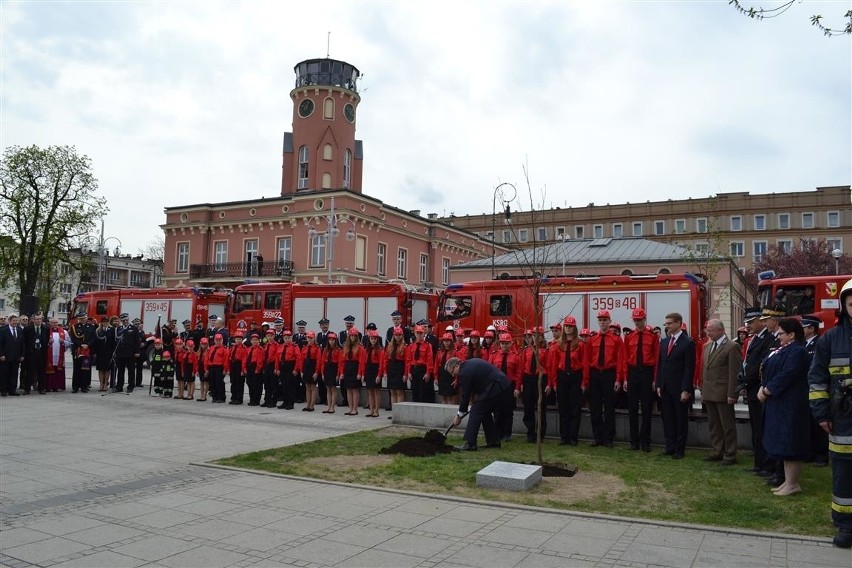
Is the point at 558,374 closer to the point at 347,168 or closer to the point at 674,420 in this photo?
the point at 674,420

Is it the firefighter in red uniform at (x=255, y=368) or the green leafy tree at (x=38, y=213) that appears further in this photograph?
the green leafy tree at (x=38, y=213)

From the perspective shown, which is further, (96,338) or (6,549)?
(96,338)

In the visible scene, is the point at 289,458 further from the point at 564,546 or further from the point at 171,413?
the point at 171,413

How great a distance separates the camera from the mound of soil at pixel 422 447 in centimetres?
1002

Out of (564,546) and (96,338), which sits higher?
(96,338)

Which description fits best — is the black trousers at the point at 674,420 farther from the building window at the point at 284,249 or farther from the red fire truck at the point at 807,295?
the building window at the point at 284,249

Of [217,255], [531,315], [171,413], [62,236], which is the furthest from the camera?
[217,255]

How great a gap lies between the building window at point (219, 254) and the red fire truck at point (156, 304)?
19.5m

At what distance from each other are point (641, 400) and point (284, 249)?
130 feet

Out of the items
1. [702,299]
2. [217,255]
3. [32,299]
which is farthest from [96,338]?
[217,255]

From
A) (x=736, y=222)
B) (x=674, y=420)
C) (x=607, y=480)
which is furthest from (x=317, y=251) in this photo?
(x=736, y=222)

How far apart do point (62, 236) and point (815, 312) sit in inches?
1648

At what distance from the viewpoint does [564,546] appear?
19.0 ft

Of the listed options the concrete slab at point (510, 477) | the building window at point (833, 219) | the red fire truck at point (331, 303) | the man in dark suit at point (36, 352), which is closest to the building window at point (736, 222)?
the building window at point (833, 219)
